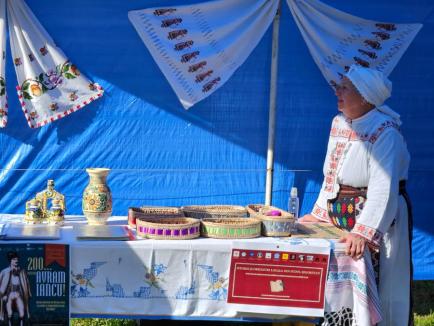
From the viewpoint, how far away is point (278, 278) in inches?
107

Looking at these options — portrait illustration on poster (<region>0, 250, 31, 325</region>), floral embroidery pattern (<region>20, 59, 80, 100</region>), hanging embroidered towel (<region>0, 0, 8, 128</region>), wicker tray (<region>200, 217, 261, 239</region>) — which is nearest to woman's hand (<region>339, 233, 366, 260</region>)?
wicker tray (<region>200, 217, 261, 239</region>)

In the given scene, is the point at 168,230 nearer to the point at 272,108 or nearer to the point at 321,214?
the point at 321,214

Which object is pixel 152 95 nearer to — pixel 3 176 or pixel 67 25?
pixel 67 25

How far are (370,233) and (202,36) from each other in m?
1.60

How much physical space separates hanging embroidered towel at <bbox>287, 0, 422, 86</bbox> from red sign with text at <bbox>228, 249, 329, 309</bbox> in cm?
145

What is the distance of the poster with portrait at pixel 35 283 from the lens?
2.60 metres

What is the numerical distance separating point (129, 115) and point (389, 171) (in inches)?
65.6

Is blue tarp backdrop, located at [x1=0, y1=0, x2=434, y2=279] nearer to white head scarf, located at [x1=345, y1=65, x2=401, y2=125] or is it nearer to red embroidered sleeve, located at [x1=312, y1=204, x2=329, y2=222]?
red embroidered sleeve, located at [x1=312, y1=204, x2=329, y2=222]

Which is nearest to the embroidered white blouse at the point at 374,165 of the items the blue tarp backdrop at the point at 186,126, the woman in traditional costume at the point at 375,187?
the woman in traditional costume at the point at 375,187

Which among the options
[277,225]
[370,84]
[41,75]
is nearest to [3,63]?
[41,75]

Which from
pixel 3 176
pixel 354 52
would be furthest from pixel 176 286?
pixel 354 52

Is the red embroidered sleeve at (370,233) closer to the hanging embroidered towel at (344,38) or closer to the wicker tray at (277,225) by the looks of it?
the wicker tray at (277,225)

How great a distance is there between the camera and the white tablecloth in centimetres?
266

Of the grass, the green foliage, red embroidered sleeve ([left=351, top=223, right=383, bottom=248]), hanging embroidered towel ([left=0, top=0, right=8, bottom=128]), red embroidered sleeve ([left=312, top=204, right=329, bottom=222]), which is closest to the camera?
red embroidered sleeve ([left=351, top=223, right=383, bottom=248])
